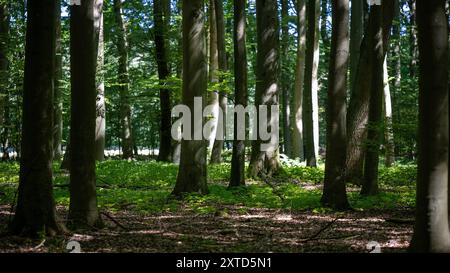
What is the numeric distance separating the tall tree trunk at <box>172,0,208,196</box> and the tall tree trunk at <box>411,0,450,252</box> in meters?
6.96

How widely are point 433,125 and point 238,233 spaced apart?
379 centimetres

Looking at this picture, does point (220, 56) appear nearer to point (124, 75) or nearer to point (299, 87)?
point (299, 87)

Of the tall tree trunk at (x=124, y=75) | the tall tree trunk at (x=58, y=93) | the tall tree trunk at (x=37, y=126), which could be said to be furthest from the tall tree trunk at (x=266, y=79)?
the tall tree trunk at (x=124, y=75)

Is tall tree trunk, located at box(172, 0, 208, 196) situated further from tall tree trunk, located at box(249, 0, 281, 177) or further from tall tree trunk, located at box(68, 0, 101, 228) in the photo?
tall tree trunk, located at box(249, 0, 281, 177)

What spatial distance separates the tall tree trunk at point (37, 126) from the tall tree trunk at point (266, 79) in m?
9.57

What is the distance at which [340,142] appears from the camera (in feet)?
34.5

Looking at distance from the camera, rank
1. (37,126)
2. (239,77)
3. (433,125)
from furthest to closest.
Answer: (239,77), (37,126), (433,125)

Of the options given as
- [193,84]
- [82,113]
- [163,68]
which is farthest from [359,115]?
[163,68]

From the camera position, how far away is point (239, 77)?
13.1 meters

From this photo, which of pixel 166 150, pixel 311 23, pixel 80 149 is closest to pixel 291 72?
pixel 166 150

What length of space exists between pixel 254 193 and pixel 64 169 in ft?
25.6

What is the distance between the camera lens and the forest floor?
7035 mm

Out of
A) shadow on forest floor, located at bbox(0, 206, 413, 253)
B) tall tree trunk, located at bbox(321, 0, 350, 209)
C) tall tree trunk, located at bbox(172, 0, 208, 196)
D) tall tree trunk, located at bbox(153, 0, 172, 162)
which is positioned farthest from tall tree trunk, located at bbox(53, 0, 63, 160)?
tall tree trunk, located at bbox(321, 0, 350, 209)
